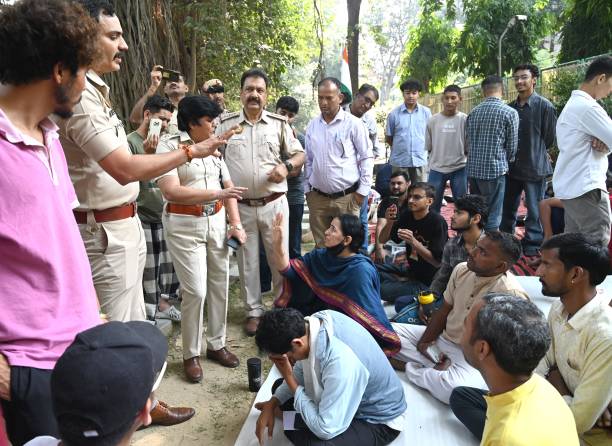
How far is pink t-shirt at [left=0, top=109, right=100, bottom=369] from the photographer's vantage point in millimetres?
1217

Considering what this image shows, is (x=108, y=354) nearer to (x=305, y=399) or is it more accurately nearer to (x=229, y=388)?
(x=305, y=399)

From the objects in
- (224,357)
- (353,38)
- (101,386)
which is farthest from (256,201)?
(353,38)

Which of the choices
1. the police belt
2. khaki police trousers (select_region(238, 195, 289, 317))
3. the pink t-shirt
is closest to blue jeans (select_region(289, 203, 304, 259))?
khaki police trousers (select_region(238, 195, 289, 317))

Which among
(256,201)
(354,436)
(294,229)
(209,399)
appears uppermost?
(256,201)

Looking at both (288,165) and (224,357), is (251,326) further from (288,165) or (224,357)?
(288,165)

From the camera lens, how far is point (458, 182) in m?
5.71

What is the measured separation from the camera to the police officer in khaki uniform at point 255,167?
147 inches

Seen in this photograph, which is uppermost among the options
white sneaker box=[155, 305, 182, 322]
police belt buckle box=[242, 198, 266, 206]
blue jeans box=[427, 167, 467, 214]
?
police belt buckle box=[242, 198, 266, 206]

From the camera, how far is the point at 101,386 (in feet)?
3.12

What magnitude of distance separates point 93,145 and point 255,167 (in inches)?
77.1

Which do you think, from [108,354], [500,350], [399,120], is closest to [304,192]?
[399,120]

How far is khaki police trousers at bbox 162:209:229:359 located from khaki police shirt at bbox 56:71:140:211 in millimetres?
855

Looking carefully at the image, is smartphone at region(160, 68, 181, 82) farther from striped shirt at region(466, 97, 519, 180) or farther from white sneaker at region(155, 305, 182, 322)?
striped shirt at region(466, 97, 519, 180)

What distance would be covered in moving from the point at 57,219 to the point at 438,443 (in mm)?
2103
